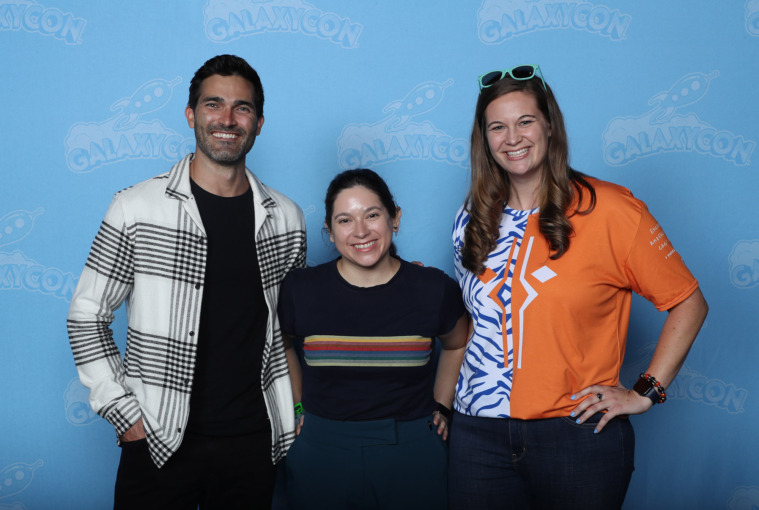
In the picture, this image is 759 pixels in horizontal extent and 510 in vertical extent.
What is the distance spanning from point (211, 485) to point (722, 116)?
239cm

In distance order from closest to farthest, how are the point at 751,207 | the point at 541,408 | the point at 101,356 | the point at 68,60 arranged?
the point at 541,408
the point at 101,356
the point at 68,60
the point at 751,207

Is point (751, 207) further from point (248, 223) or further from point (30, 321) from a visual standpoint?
point (30, 321)

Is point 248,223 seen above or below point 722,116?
below

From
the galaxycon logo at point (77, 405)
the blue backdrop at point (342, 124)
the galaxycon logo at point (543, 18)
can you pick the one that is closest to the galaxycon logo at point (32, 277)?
the blue backdrop at point (342, 124)

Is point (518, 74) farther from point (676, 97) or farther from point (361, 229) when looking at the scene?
point (676, 97)

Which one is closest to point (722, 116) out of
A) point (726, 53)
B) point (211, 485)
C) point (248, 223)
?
point (726, 53)

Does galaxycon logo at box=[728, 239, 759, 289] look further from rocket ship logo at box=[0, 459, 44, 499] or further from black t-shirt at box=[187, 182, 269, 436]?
rocket ship logo at box=[0, 459, 44, 499]

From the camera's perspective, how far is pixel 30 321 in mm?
2609

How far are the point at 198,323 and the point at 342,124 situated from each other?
1.12 m

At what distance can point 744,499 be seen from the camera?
9.27 ft

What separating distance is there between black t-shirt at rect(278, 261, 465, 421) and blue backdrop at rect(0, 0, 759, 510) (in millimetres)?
846

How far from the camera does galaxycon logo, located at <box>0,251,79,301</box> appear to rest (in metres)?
2.58

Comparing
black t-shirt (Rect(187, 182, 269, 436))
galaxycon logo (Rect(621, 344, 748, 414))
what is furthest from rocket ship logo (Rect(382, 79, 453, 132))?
galaxycon logo (Rect(621, 344, 748, 414))

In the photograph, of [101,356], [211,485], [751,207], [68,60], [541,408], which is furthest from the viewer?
[751,207]
